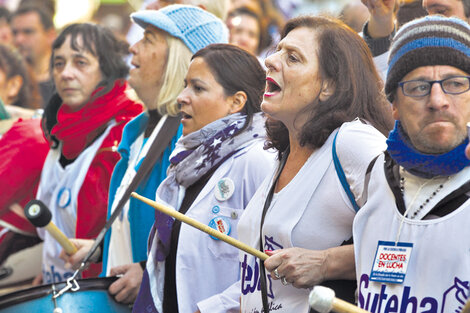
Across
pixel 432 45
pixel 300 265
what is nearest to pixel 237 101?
pixel 300 265

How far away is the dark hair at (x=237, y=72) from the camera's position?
3914 millimetres

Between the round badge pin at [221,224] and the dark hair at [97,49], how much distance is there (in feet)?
6.93

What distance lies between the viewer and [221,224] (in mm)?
3568

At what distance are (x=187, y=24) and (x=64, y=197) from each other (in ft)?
4.31

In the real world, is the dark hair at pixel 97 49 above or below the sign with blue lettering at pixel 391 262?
above

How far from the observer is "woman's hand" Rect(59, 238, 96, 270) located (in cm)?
450

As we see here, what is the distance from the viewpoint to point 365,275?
248 cm

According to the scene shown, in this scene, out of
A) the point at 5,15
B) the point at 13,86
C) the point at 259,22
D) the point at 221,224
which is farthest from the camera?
the point at 5,15

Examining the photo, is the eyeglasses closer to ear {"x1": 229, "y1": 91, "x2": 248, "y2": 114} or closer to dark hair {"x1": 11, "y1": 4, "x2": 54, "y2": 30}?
ear {"x1": 229, "y1": 91, "x2": 248, "y2": 114}

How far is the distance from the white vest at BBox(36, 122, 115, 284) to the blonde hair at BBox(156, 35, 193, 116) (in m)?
0.83

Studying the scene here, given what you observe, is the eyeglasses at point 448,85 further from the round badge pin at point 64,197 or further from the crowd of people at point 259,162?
the round badge pin at point 64,197

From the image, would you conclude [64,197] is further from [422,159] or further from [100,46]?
[422,159]

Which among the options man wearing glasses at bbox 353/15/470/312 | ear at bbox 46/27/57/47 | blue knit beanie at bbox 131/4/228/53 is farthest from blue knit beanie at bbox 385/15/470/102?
ear at bbox 46/27/57/47

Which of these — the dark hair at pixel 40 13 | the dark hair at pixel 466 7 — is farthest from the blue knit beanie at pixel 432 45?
the dark hair at pixel 40 13
